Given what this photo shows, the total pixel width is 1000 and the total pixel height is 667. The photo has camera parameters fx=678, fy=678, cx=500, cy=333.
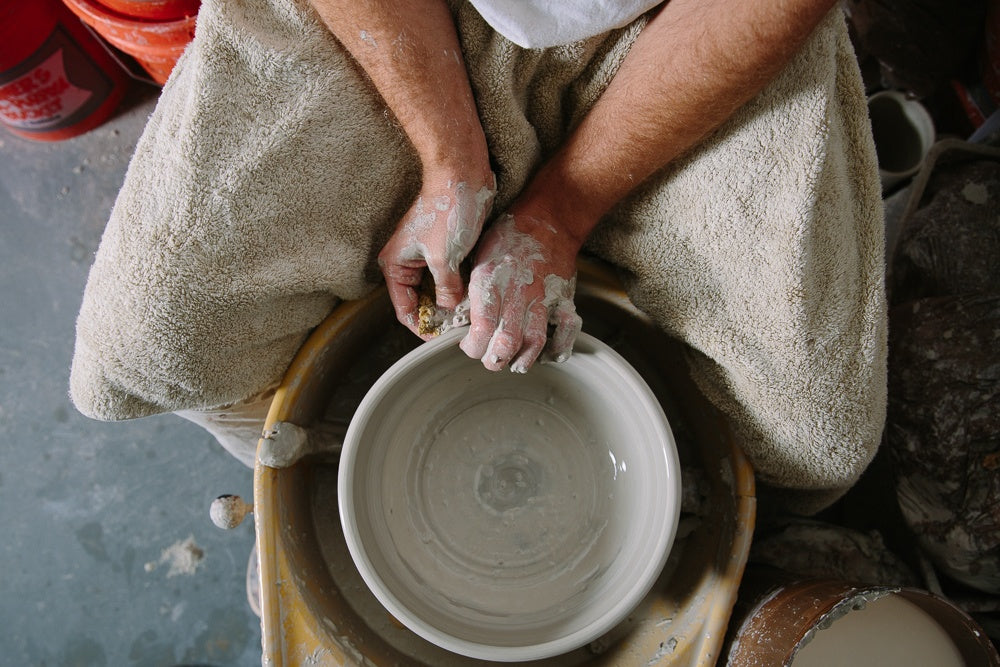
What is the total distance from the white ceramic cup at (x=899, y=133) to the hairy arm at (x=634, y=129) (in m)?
0.85

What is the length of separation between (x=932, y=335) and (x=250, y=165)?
1.03m

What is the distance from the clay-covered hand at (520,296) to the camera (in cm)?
84

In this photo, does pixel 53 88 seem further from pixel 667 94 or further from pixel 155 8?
pixel 667 94

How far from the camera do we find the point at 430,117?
2.62 ft

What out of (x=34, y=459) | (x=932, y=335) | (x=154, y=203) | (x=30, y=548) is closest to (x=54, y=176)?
(x=34, y=459)

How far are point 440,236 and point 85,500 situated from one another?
114 cm

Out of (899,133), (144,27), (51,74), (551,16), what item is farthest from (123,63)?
(899,133)

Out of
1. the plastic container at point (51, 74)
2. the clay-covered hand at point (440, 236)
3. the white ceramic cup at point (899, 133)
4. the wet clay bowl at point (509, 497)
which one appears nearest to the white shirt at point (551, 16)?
the clay-covered hand at point (440, 236)

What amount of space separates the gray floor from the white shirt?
3.71 feet

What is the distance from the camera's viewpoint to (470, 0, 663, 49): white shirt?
75 centimetres

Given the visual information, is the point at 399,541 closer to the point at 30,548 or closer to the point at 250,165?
the point at 250,165

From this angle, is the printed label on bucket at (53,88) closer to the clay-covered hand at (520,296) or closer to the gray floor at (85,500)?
the gray floor at (85,500)

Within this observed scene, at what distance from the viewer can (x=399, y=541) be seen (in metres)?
0.96

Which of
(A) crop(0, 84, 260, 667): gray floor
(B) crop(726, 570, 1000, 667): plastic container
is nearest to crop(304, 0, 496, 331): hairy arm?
(B) crop(726, 570, 1000, 667): plastic container
